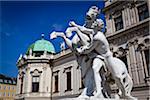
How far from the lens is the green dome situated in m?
25.8

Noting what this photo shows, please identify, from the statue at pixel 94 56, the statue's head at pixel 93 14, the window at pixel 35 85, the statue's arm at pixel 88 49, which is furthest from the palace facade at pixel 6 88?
the statue's head at pixel 93 14

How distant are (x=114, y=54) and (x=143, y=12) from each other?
3974mm

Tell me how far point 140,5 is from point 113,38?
3.33 m

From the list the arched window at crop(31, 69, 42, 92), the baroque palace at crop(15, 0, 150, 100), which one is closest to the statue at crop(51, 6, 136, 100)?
the baroque palace at crop(15, 0, 150, 100)

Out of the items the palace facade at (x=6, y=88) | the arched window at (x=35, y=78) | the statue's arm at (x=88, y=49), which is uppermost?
the statue's arm at (x=88, y=49)

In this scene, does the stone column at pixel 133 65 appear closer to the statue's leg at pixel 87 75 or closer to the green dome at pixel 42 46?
the statue's leg at pixel 87 75

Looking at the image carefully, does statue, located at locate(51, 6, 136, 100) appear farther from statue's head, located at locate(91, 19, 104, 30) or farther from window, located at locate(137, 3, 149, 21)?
window, located at locate(137, 3, 149, 21)

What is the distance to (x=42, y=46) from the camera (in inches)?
1025

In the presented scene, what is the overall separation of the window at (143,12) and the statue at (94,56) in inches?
438

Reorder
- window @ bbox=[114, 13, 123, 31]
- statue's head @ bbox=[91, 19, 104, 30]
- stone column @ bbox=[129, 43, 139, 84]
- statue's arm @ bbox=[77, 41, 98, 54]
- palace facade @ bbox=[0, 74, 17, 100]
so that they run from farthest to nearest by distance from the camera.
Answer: palace facade @ bbox=[0, 74, 17, 100] < window @ bbox=[114, 13, 123, 31] < stone column @ bbox=[129, 43, 139, 84] < statue's head @ bbox=[91, 19, 104, 30] < statue's arm @ bbox=[77, 41, 98, 54]

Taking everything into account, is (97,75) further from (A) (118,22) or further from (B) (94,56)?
(A) (118,22)

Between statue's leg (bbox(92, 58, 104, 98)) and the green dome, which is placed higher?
the green dome

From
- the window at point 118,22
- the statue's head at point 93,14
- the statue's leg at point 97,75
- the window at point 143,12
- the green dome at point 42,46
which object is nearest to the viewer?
the statue's leg at point 97,75

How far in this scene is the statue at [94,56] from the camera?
14.5 feet
